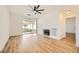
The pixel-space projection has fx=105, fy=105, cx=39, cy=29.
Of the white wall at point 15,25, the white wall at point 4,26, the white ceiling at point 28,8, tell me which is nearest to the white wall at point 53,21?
the white ceiling at point 28,8

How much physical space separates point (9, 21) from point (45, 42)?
33.7 inches

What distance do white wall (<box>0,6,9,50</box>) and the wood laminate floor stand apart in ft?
0.29

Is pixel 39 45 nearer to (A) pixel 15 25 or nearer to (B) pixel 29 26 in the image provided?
(B) pixel 29 26

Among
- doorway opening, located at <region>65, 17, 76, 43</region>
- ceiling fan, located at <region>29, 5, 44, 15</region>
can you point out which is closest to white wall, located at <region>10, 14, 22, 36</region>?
ceiling fan, located at <region>29, 5, 44, 15</region>

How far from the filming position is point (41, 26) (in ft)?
7.43

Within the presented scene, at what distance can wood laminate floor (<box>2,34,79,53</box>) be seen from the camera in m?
1.93

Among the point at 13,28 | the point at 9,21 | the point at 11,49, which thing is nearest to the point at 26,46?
the point at 11,49

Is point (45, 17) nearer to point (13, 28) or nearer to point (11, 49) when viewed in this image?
point (13, 28)

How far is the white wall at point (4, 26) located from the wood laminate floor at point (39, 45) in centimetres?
9

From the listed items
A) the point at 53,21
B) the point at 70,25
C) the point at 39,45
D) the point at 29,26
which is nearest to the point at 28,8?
the point at 29,26

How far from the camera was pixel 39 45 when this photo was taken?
208 centimetres

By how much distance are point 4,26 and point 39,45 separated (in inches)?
30.7

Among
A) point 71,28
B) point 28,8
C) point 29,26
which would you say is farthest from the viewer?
point 29,26

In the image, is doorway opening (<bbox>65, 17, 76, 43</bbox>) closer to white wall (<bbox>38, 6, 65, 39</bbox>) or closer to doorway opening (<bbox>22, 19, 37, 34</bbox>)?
white wall (<bbox>38, 6, 65, 39</bbox>)
